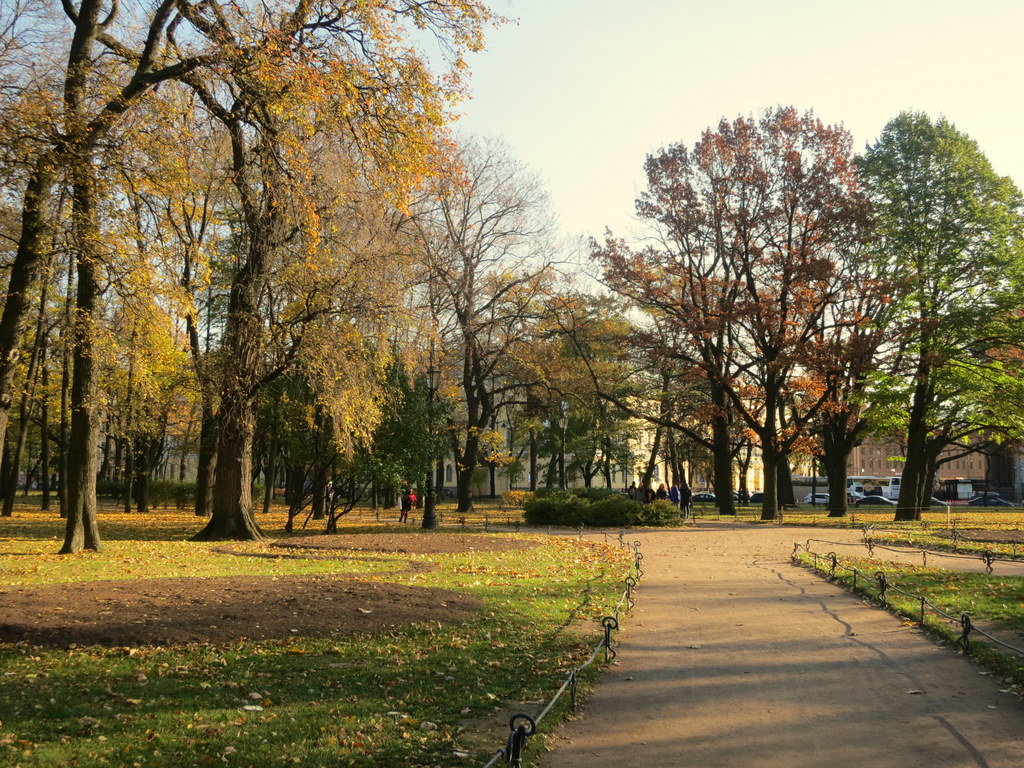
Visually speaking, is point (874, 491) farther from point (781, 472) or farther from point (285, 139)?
point (285, 139)

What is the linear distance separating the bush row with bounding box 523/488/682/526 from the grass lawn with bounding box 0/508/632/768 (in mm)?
17945

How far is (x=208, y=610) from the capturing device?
9.70 metres

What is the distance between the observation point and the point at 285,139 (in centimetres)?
1445

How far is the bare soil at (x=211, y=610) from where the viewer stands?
8438 millimetres

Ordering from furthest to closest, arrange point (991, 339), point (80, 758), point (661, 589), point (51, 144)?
point (991, 339)
point (661, 589)
point (51, 144)
point (80, 758)

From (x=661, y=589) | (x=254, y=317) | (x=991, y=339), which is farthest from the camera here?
(x=991, y=339)

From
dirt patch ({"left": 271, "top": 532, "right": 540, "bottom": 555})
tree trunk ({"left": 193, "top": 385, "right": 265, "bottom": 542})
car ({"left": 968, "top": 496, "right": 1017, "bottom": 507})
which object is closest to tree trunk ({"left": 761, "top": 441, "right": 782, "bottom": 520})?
dirt patch ({"left": 271, "top": 532, "right": 540, "bottom": 555})

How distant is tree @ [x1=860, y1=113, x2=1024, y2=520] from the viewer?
31.2 meters

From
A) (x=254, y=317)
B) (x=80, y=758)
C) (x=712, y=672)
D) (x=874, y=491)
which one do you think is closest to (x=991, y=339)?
(x=254, y=317)

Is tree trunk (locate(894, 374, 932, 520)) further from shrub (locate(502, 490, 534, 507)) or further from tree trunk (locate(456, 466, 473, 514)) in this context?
shrub (locate(502, 490, 534, 507))

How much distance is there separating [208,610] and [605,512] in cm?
2211

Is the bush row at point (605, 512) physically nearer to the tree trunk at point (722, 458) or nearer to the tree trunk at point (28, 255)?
the tree trunk at point (722, 458)

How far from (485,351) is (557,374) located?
11.7 feet

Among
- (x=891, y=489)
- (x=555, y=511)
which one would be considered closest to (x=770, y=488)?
(x=555, y=511)
